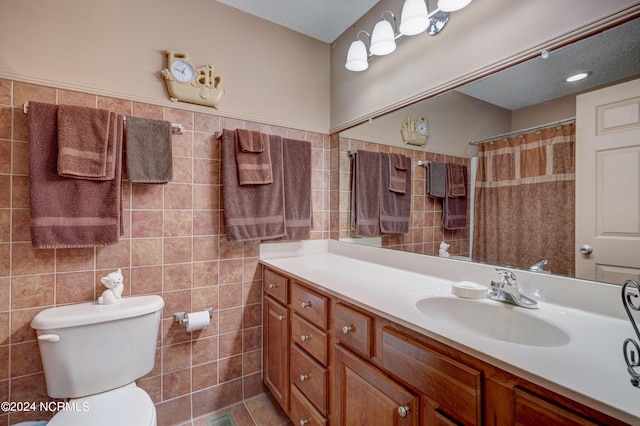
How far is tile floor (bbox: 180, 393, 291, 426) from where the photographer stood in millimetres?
1621

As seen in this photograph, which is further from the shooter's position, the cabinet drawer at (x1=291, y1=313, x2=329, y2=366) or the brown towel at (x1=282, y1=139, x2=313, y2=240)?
the brown towel at (x1=282, y1=139, x2=313, y2=240)

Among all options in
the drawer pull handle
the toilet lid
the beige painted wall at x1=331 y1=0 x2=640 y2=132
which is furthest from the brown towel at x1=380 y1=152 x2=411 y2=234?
the toilet lid

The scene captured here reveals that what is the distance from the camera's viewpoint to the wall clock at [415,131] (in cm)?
152

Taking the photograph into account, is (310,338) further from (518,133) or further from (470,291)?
(518,133)

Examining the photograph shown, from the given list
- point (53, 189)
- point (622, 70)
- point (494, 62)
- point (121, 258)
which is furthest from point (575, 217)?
point (53, 189)

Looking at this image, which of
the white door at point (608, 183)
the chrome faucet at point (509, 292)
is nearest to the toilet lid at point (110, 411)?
the chrome faucet at point (509, 292)

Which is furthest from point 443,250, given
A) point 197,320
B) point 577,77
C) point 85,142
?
point 85,142

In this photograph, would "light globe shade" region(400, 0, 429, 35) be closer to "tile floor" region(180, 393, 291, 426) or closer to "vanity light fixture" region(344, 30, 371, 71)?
"vanity light fixture" region(344, 30, 371, 71)

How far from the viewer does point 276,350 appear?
1656 millimetres

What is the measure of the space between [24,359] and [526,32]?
253 centimetres

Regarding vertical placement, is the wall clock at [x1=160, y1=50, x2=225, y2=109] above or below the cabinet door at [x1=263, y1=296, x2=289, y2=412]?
above

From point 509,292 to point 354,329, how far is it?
567 mm

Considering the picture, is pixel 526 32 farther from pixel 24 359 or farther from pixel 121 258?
pixel 24 359

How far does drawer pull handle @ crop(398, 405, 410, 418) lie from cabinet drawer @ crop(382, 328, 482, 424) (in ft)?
0.25
